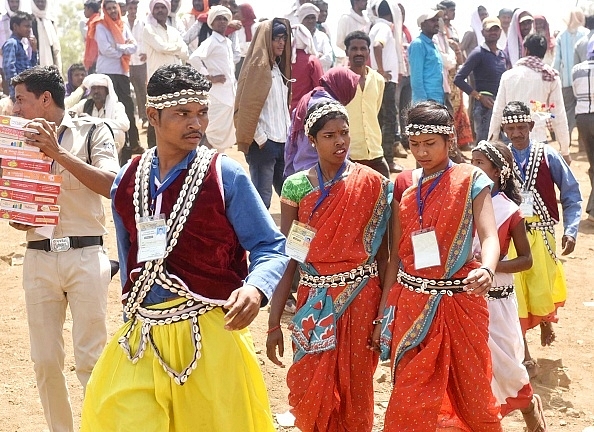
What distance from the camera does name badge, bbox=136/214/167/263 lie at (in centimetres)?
380

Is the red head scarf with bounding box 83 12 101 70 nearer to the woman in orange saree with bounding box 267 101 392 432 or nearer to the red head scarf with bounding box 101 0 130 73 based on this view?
the red head scarf with bounding box 101 0 130 73

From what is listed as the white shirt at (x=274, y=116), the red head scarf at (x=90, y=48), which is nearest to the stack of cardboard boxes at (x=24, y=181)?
the white shirt at (x=274, y=116)

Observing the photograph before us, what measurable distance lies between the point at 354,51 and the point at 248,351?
5.48 metres

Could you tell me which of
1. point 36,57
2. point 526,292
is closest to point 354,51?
point 526,292

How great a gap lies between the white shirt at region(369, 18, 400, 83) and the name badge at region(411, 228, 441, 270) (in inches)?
367

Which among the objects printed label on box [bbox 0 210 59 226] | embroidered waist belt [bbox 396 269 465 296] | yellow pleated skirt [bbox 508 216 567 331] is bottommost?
yellow pleated skirt [bbox 508 216 567 331]

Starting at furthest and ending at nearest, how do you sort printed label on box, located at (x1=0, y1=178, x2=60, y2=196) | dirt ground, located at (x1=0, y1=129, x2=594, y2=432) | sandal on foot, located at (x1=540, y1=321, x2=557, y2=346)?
sandal on foot, located at (x1=540, y1=321, x2=557, y2=346) < dirt ground, located at (x1=0, y1=129, x2=594, y2=432) < printed label on box, located at (x1=0, y1=178, x2=60, y2=196)

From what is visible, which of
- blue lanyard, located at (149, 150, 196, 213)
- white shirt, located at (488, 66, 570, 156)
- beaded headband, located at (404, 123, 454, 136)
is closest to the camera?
blue lanyard, located at (149, 150, 196, 213)

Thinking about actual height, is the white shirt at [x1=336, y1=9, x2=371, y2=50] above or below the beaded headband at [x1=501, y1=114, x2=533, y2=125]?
above

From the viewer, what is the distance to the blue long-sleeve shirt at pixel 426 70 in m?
12.3

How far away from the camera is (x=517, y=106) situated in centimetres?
724

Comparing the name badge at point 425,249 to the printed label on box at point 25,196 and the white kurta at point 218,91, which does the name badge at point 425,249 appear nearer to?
the printed label on box at point 25,196

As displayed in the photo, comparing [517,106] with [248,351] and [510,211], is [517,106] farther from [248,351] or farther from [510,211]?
[248,351]

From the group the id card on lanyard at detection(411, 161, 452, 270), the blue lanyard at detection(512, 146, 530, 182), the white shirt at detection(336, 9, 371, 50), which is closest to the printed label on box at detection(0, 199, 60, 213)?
the id card on lanyard at detection(411, 161, 452, 270)
